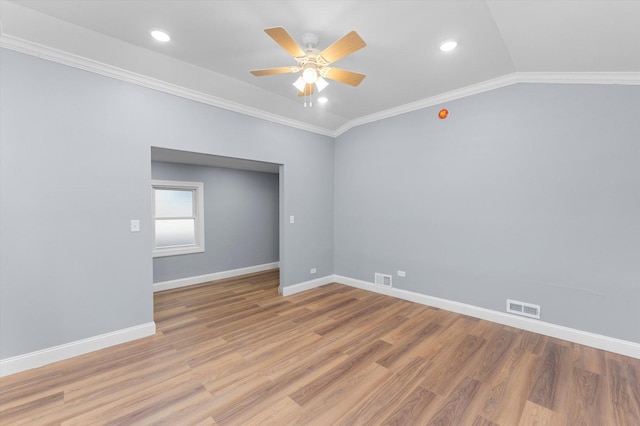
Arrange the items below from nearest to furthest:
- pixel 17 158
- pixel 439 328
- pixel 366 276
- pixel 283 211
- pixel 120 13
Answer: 1. pixel 120 13
2. pixel 17 158
3. pixel 439 328
4. pixel 283 211
5. pixel 366 276

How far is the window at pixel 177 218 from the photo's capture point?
486cm

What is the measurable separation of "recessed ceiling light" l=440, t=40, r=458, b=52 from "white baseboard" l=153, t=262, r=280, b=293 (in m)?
5.22

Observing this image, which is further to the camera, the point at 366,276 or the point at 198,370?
the point at 366,276

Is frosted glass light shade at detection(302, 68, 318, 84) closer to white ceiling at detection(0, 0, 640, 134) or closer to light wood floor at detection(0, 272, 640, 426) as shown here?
white ceiling at detection(0, 0, 640, 134)

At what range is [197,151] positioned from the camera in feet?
11.2

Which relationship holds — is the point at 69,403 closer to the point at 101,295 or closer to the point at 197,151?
the point at 101,295

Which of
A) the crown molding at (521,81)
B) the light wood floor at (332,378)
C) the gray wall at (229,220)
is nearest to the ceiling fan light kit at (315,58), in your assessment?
the crown molding at (521,81)

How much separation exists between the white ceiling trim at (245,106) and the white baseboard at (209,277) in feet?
10.7

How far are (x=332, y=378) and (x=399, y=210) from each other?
2.75m

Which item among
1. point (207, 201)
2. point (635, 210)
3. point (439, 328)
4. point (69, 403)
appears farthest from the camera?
point (207, 201)

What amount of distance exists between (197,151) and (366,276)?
3344 mm

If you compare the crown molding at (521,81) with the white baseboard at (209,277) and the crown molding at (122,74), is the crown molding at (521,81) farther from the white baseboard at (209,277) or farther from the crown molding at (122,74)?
the white baseboard at (209,277)

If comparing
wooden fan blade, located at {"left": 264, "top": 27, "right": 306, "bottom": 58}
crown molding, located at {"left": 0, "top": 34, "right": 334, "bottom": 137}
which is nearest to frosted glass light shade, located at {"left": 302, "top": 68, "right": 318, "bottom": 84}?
wooden fan blade, located at {"left": 264, "top": 27, "right": 306, "bottom": 58}

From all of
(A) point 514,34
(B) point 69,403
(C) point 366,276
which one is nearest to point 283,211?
(C) point 366,276
